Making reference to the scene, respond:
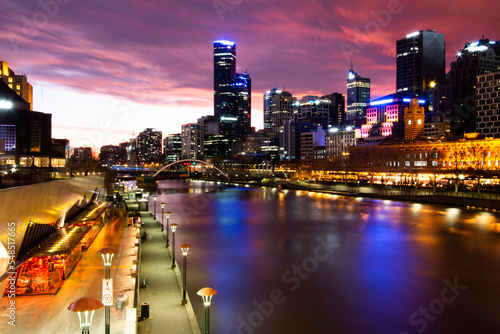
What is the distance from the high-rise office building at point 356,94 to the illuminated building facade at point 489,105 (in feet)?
325

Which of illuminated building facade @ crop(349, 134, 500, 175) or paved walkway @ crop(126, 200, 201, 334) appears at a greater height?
illuminated building facade @ crop(349, 134, 500, 175)

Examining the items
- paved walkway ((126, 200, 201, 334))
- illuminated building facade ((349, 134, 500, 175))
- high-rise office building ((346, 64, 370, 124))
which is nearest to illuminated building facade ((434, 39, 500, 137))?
illuminated building facade ((349, 134, 500, 175))

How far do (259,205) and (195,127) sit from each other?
443 ft

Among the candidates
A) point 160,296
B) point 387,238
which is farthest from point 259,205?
point 160,296

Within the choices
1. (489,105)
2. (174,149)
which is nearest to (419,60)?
(489,105)

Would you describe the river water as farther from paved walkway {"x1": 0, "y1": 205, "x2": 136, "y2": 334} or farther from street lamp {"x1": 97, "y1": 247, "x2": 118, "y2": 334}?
street lamp {"x1": 97, "y1": 247, "x2": 118, "y2": 334}

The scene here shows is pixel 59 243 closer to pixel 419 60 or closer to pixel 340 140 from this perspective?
pixel 340 140

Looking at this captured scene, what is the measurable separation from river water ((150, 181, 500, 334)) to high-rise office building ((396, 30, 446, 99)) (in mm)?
128118

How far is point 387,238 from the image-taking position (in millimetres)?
26047

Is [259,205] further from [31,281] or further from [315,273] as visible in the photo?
[31,281]

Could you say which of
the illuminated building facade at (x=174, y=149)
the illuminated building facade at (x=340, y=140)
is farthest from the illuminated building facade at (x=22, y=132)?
the illuminated building facade at (x=174, y=149)

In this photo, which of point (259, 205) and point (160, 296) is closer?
point (160, 296)

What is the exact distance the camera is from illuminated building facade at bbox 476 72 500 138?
7900 cm

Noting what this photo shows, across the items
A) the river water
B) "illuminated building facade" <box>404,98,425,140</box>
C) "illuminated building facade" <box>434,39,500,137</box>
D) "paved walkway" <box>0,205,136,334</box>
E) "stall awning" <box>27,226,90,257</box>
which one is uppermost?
"illuminated building facade" <box>434,39,500,137</box>
